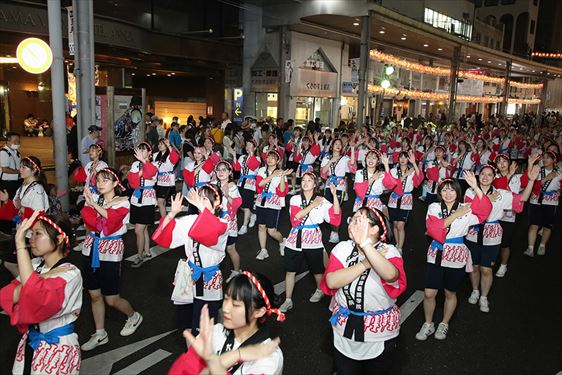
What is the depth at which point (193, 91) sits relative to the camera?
84.4 feet

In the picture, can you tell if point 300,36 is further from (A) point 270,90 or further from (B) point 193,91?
(B) point 193,91

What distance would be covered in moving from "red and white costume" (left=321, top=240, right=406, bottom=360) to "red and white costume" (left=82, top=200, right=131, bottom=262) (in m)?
2.45

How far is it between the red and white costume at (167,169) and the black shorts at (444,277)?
5245mm

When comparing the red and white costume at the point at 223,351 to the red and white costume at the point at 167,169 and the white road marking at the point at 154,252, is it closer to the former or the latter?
the white road marking at the point at 154,252

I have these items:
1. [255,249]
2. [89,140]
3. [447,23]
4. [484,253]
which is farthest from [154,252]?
[447,23]

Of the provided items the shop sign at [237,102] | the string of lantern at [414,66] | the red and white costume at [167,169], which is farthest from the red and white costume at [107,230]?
the string of lantern at [414,66]

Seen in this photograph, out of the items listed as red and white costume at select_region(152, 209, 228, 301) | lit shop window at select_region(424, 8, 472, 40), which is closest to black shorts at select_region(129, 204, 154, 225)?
red and white costume at select_region(152, 209, 228, 301)

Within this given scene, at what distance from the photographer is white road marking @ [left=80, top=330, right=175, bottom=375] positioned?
449cm

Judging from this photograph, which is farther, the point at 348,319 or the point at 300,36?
the point at 300,36

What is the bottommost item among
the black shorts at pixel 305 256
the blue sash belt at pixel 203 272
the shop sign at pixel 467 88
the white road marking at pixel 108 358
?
the white road marking at pixel 108 358

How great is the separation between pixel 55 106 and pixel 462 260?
25.3 ft

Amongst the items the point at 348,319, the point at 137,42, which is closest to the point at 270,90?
the point at 137,42

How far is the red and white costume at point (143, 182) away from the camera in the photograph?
7.34m

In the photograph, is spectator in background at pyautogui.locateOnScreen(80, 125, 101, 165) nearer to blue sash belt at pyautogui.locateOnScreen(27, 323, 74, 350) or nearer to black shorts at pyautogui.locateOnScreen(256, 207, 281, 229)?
black shorts at pyautogui.locateOnScreen(256, 207, 281, 229)
